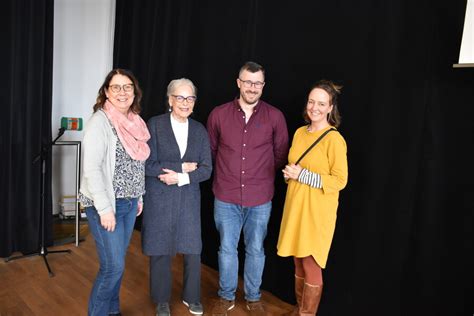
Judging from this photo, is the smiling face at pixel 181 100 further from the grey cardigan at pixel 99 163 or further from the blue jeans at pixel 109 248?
the blue jeans at pixel 109 248

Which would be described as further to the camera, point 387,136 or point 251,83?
point 251,83

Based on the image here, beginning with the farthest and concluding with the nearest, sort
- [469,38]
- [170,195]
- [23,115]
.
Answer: [23,115] → [170,195] → [469,38]

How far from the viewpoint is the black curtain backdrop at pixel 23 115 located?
320 centimetres

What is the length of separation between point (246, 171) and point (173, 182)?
19.0 inches

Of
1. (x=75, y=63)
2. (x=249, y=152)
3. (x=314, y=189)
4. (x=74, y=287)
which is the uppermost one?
(x=75, y=63)

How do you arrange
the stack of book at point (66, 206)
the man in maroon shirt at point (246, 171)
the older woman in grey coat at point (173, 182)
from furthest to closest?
the stack of book at point (66, 206), the man in maroon shirt at point (246, 171), the older woman in grey coat at point (173, 182)

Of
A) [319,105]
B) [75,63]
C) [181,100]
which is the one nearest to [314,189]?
[319,105]

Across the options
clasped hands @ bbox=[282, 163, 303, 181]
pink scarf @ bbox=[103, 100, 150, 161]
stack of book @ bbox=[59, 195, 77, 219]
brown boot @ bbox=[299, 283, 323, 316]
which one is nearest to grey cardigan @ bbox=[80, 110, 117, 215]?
pink scarf @ bbox=[103, 100, 150, 161]

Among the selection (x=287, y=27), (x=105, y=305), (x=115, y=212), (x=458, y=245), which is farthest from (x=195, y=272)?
(x=287, y=27)

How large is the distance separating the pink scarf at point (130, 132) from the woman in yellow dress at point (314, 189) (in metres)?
0.82

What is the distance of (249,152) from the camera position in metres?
2.44

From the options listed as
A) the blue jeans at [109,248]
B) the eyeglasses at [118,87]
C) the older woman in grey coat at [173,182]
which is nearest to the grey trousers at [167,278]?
the older woman in grey coat at [173,182]

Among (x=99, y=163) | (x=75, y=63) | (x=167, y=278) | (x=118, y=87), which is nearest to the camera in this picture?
(x=99, y=163)

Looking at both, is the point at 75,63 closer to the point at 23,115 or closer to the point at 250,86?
the point at 23,115
